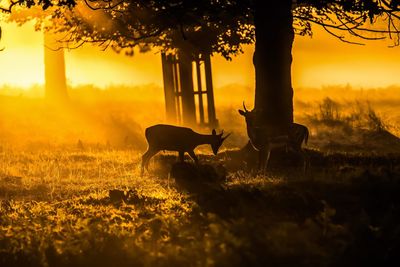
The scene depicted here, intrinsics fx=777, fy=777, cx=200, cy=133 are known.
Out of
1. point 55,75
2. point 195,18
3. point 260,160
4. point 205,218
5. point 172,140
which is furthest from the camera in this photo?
point 55,75

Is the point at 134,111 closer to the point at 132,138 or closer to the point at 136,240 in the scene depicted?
the point at 132,138

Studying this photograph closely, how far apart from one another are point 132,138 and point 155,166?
7741 mm

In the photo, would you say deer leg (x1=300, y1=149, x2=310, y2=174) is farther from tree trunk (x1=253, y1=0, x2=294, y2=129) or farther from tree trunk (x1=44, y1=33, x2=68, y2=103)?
tree trunk (x1=44, y1=33, x2=68, y2=103)

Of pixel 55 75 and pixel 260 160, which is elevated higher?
pixel 55 75

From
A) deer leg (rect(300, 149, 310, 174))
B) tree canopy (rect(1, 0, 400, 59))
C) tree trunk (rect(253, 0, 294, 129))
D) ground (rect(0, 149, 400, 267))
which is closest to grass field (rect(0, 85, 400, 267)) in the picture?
ground (rect(0, 149, 400, 267))

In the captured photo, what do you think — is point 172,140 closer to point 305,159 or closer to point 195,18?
point 305,159

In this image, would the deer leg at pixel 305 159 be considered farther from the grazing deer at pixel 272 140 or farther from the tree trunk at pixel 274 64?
the tree trunk at pixel 274 64

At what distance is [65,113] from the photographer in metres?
32.9

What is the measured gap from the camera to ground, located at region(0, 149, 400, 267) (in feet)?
27.0

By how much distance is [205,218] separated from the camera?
31.9 ft

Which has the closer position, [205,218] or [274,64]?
[205,218]

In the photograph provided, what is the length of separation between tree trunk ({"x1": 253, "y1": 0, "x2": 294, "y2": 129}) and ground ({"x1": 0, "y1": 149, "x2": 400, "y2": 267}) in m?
1.51

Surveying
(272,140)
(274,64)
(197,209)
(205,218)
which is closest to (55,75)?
(274,64)

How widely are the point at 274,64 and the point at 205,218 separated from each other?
8.67 metres
